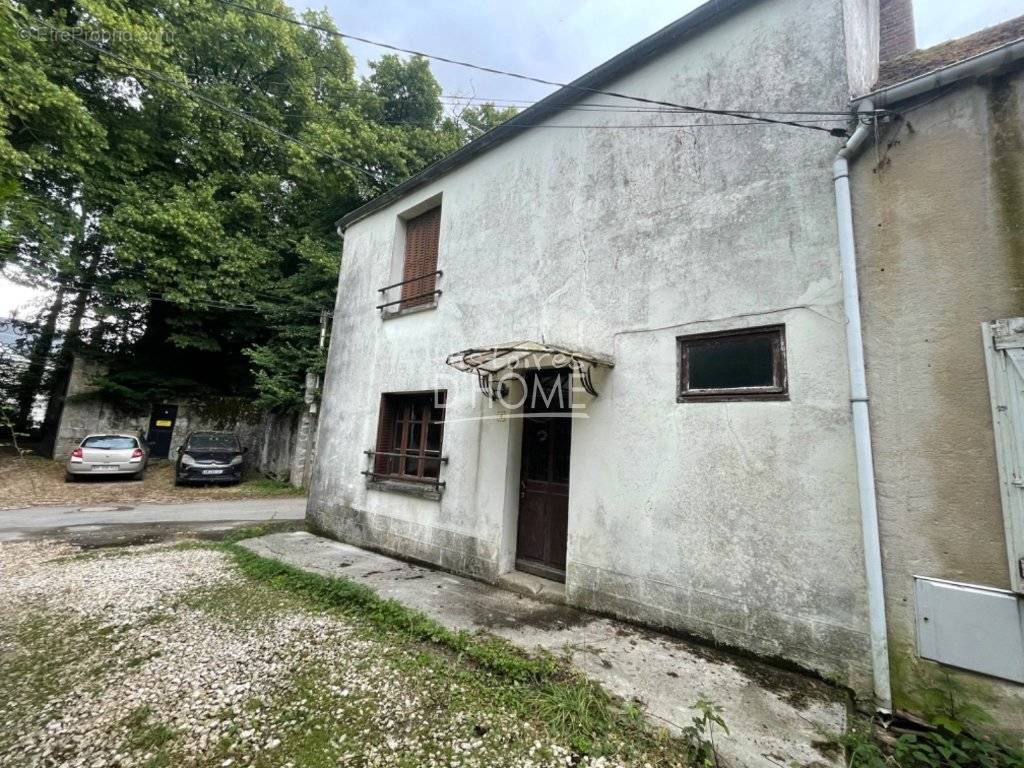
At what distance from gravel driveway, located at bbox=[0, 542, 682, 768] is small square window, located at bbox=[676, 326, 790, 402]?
255 cm

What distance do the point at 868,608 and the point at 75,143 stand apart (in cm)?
1799

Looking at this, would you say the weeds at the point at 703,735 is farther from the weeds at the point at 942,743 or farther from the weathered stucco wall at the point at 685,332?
the weathered stucco wall at the point at 685,332

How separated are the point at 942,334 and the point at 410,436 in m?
5.84

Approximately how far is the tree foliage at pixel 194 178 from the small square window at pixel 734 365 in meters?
10.2

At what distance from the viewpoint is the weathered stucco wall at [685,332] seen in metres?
3.12

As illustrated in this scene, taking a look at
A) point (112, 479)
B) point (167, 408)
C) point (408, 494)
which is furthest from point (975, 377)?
point (167, 408)

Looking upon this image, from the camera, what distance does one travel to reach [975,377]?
2.60 m

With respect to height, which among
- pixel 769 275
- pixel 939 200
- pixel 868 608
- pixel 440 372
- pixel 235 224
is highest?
pixel 235 224

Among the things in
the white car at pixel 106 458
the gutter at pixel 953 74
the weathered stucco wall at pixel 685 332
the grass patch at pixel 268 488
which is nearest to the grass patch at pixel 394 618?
the weathered stucco wall at pixel 685 332

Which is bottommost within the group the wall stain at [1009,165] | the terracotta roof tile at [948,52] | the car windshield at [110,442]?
the car windshield at [110,442]

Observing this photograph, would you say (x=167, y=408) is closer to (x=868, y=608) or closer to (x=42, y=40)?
(x=42, y=40)

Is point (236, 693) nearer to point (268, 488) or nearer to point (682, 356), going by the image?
point (682, 356)

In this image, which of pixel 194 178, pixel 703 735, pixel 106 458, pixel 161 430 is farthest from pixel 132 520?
Answer: pixel 194 178

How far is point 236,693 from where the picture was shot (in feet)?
9.04
